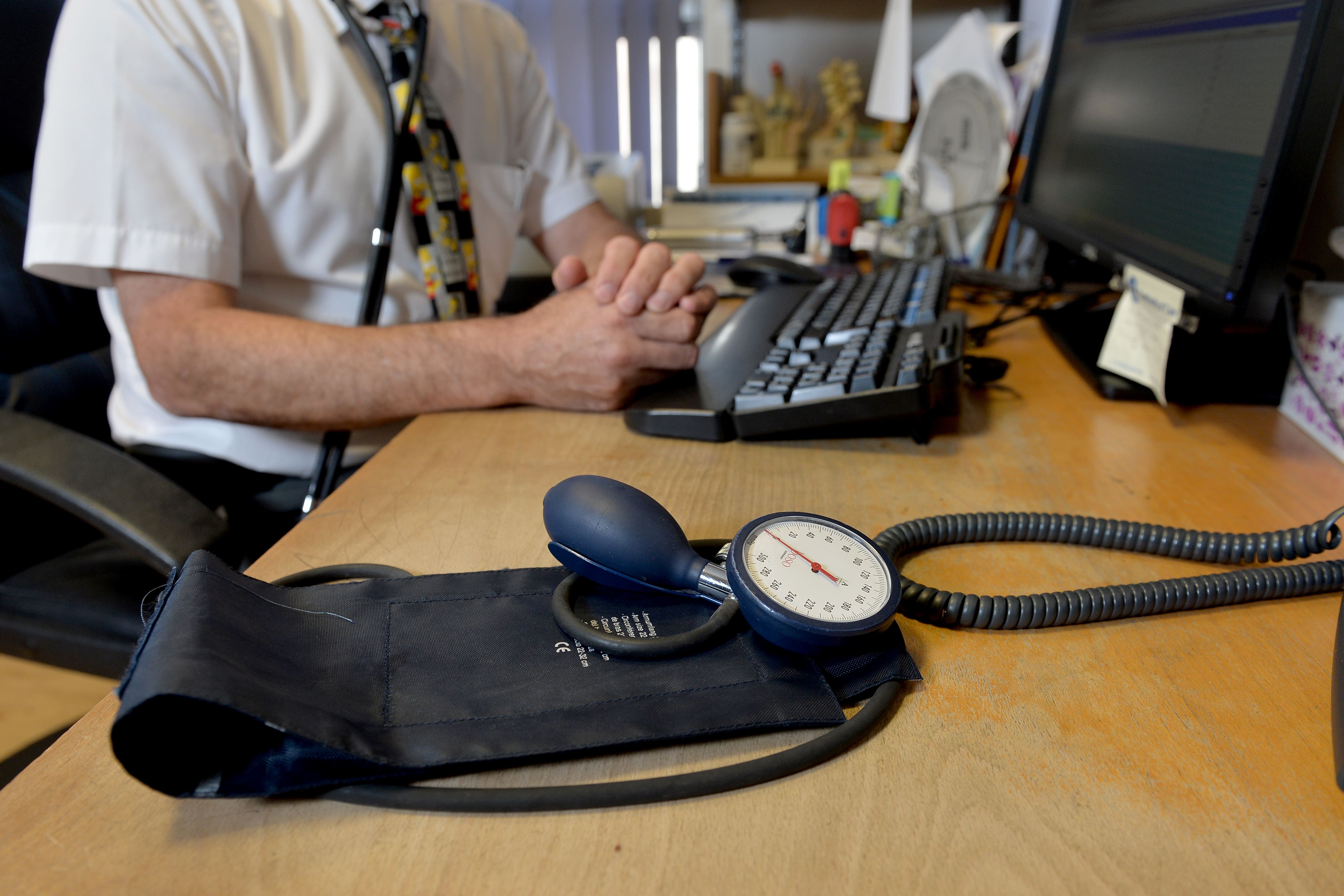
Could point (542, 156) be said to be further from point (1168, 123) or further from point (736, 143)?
point (1168, 123)

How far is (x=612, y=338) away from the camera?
677 millimetres

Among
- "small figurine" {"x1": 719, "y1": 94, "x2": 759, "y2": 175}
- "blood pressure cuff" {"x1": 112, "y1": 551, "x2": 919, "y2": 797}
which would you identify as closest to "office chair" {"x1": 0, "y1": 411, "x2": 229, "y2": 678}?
"blood pressure cuff" {"x1": 112, "y1": 551, "x2": 919, "y2": 797}

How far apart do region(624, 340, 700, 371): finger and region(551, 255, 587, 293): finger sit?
5.3 inches

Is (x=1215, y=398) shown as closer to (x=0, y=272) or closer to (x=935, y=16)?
(x=0, y=272)

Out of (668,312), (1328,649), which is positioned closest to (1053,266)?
(668,312)

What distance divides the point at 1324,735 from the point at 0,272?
113 cm

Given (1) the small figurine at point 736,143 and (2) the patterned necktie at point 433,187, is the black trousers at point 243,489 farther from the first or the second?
(1) the small figurine at point 736,143

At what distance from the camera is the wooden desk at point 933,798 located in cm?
26

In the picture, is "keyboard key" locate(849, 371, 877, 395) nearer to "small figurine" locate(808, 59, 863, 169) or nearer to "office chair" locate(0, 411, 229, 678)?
"office chair" locate(0, 411, 229, 678)

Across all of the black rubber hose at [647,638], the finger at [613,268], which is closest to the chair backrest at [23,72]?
the finger at [613,268]

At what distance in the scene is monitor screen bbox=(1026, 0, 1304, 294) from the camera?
0.58 meters

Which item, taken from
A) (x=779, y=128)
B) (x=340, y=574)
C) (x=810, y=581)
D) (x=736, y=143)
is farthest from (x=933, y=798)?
(x=779, y=128)

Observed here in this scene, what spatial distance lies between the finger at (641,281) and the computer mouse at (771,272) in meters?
0.35

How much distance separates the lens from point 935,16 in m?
1.84
